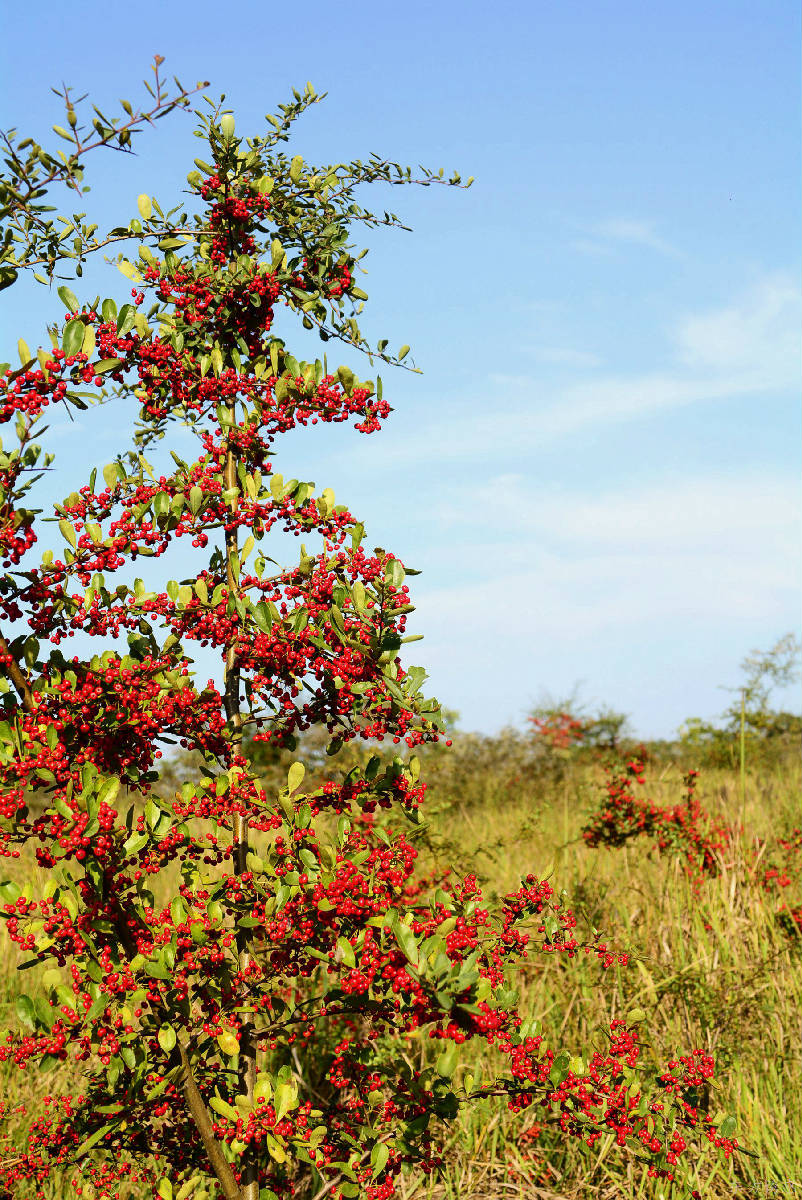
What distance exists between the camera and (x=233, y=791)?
325cm

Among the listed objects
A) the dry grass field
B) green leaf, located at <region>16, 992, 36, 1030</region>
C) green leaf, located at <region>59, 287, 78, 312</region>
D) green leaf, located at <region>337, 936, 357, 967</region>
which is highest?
green leaf, located at <region>59, 287, 78, 312</region>

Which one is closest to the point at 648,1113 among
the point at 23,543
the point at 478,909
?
the point at 478,909

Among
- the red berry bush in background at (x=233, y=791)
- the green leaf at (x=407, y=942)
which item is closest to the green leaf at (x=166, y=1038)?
the red berry bush in background at (x=233, y=791)

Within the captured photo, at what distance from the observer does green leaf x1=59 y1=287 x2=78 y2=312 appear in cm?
320

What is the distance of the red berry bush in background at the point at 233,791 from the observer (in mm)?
2834

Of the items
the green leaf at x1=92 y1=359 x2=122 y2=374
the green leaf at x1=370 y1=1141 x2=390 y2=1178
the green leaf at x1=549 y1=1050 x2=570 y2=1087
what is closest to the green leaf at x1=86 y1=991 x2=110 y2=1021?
the green leaf at x1=370 y1=1141 x2=390 y2=1178

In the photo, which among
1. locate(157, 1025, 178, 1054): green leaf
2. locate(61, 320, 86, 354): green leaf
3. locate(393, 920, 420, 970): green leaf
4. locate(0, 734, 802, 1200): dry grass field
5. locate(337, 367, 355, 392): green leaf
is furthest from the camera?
locate(0, 734, 802, 1200): dry grass field

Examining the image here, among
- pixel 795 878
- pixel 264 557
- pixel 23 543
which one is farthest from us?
pixel 795 878

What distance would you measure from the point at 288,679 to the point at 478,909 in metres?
0.99

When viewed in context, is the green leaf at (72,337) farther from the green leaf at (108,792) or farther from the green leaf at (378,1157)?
the green leaf at (378,1157)

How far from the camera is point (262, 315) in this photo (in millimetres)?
3781

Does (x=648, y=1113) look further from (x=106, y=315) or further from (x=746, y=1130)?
(x=106, y=315)

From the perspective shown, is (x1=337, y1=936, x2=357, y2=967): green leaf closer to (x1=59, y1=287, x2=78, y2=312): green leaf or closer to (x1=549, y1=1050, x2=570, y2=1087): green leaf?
(x1=549, y1=1050, x2=570, y2=1087): green leaf

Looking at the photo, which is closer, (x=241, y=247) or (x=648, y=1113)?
(x=648, y=1113)
